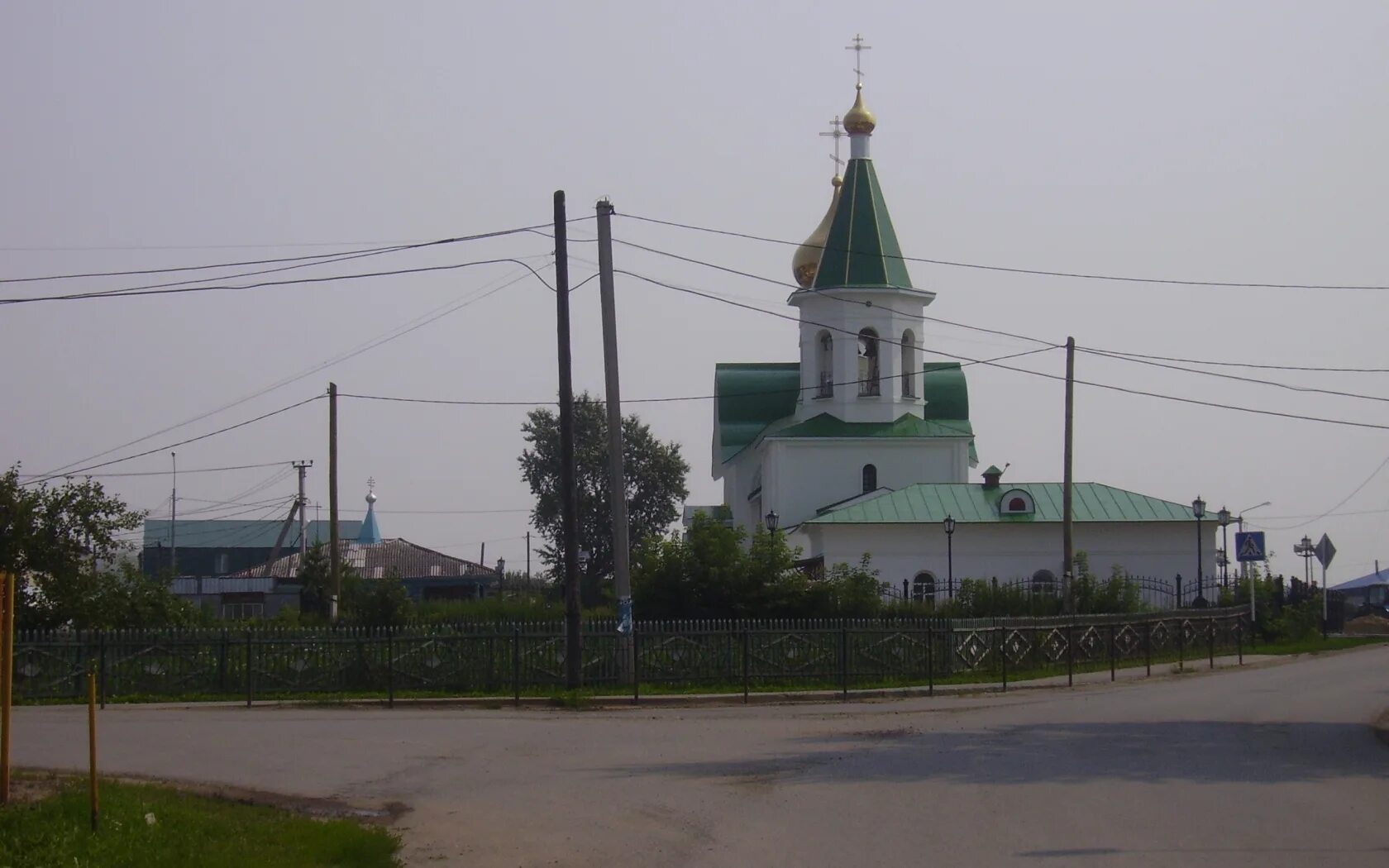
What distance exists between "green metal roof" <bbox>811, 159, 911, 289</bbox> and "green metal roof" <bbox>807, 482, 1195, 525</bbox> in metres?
7.39

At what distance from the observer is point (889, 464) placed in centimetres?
5309

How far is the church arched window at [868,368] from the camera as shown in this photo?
52.3 metres

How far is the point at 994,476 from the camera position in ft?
163

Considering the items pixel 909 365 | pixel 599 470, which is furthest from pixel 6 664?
pixel 599 470

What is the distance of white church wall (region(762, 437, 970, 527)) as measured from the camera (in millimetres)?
52906

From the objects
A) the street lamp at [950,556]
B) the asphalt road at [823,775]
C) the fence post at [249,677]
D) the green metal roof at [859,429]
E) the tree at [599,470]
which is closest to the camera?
the asphalt road at [823,775]

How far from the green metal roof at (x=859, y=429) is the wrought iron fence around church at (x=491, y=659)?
24.2m

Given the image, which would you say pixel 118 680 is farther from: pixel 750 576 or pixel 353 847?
pixel 353 847

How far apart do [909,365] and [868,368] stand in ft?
4.71

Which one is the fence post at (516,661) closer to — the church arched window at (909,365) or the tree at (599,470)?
the church arched window at (909,365)

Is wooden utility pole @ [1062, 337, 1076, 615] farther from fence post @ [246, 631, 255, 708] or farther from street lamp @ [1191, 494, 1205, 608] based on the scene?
fence post @ [246, 631, 255, 708]

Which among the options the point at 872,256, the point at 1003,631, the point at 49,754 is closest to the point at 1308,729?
the point at 1003,631

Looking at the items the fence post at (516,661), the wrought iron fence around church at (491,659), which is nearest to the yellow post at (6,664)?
the wrought iron fence around church at (491,659)

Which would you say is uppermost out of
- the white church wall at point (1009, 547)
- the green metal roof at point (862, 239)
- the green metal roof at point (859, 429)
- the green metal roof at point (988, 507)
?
the green metal roof at point (862, 239)
